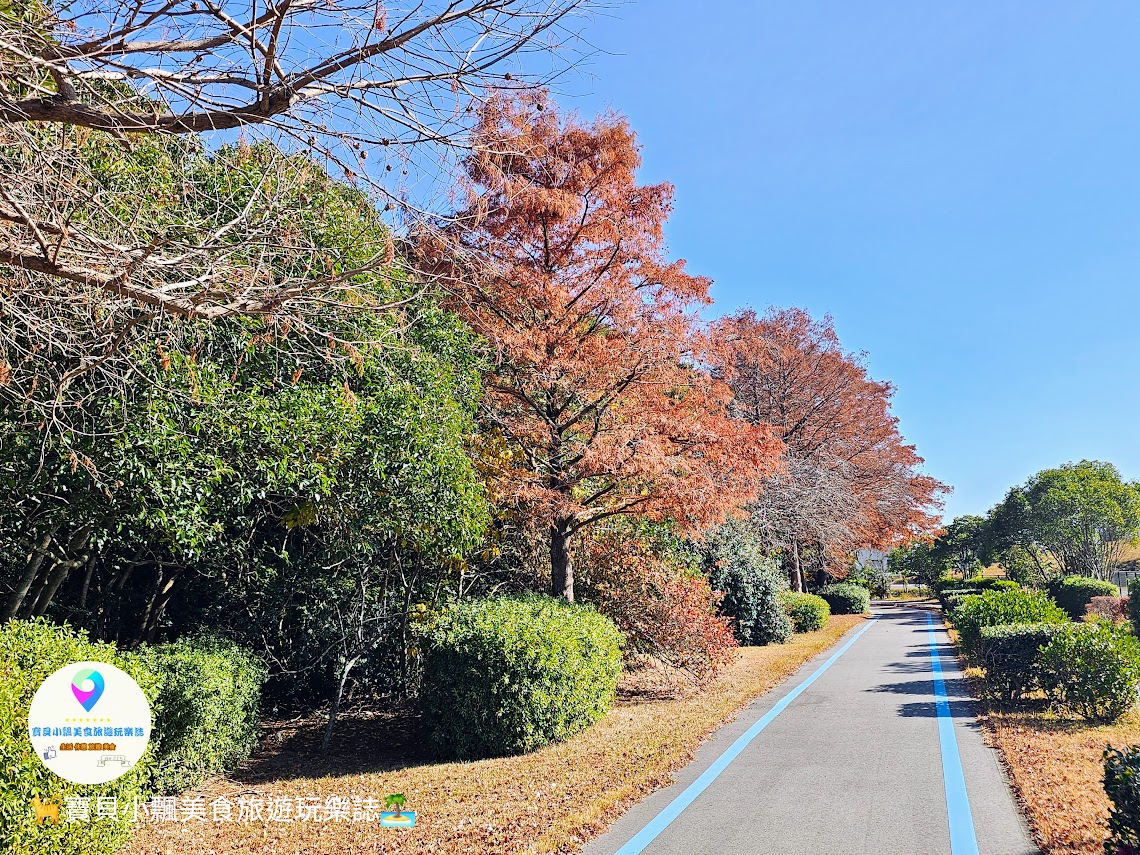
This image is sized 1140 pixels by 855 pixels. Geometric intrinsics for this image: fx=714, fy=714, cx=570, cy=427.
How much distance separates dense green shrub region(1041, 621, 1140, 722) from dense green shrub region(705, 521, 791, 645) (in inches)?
372

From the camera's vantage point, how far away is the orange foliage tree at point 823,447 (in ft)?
78.0

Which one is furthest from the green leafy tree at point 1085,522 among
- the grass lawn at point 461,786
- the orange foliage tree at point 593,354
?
the grass lawn at point 461,786

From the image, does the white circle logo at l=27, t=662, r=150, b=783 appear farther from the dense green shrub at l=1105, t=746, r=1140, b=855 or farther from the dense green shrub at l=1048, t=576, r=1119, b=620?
the dense green shrub at l=1048, t=576, r=1119, b=620

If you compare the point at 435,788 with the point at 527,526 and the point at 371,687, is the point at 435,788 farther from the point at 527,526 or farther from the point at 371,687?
the point at 527,526

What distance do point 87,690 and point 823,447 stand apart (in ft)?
93.3

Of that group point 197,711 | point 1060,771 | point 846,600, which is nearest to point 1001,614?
point 1060,771

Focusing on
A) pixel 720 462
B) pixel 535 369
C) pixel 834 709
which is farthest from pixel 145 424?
pixel 834 709

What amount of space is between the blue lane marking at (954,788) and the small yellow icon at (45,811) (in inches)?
223

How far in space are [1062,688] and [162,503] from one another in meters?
10.4

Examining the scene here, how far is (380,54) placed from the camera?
3.84m

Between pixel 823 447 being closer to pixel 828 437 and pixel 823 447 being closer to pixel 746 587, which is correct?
pixel 828 437

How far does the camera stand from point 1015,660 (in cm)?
956

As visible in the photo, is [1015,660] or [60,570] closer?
[60,570]

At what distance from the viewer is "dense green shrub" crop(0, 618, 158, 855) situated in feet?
13.8
